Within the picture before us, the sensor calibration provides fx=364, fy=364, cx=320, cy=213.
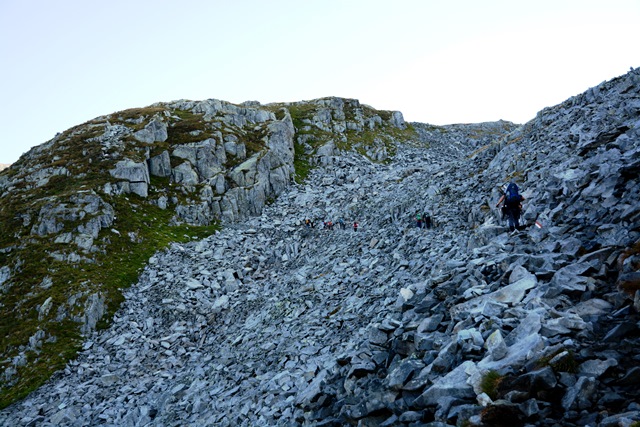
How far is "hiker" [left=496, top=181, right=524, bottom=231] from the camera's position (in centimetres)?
1633

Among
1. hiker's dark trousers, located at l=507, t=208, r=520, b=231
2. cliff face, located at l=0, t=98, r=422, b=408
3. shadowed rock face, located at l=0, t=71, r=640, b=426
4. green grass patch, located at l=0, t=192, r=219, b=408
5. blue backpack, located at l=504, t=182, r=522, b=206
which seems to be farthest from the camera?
cliff face, located at l=0, t=98, r=422, b=408

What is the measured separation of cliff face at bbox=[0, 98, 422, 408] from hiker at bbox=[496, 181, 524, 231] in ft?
103

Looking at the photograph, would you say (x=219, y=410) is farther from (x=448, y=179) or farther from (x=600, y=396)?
(x=448, y=179)

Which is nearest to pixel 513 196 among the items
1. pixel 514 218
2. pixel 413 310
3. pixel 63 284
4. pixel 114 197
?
pixel 514 218

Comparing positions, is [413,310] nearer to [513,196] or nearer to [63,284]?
[513,196]

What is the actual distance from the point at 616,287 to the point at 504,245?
601cm

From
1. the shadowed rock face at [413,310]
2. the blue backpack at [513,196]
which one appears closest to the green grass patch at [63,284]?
the shadowed rock face at [413,310]

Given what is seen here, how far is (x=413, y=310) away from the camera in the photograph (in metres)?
13.9

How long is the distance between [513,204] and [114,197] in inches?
1809

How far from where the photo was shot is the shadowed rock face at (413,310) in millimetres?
7832

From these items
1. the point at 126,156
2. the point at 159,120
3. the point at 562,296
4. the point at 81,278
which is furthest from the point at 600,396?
the point at 159,120

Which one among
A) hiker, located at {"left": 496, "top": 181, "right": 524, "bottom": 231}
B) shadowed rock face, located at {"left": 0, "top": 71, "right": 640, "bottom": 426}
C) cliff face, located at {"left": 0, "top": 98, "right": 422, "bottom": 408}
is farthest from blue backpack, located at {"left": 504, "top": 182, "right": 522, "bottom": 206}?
cliff face, located at {"left": 0, "top": 98, "right": 422, "bottom": 408}

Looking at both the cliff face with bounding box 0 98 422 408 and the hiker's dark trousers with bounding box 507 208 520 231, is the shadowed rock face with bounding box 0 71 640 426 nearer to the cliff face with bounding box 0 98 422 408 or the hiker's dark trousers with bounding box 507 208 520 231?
the hiker's dark trousers with bounding box 507 208 520 231

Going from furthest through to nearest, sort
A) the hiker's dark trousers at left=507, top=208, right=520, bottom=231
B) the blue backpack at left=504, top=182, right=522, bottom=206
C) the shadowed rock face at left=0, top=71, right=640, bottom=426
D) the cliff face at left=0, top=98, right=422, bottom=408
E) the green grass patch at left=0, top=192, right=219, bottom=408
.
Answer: the cliff face at left=0, top=98, right=422, bottom=408
the green grass patch at left=0, top=192, right=219, bottom=408
the hiker's dark trousers at left=507, top=208, right=520, bottom=231
the blue backpack at left=504, top=182, right=522, bottom=206
the shadowed rock face at left=0, top=71, right=640, bottom=426
